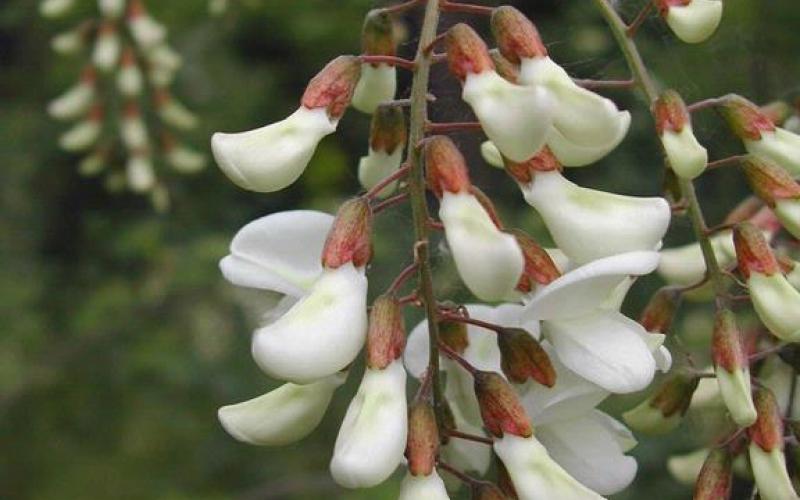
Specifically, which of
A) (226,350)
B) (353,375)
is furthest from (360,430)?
(226,350)

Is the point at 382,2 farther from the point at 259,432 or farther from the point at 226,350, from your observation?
the point at 226,350

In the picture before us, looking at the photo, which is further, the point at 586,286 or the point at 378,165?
the point at 378,165

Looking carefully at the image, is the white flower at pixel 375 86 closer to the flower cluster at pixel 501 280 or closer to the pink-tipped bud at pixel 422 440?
the flower cluster at pixel 501 280

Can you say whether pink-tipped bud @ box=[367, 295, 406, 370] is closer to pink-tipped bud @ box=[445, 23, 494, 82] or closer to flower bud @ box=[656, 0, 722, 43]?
pink-tipped bud @ box=[445, 23, 494, 82]

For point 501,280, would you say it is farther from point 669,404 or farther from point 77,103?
point 77,103

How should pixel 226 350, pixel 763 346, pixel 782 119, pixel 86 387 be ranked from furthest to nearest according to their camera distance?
1. pixel 86 387
2. pixel 226 350
3. pixel 782 119
4. pixel 763 346

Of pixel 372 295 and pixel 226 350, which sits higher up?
pixel 372 295

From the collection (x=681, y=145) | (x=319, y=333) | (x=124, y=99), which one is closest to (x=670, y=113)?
(x=681, y=145)

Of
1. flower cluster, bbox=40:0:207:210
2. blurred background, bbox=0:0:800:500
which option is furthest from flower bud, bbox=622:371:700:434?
flower cluster, bbox=40:0:207:210
